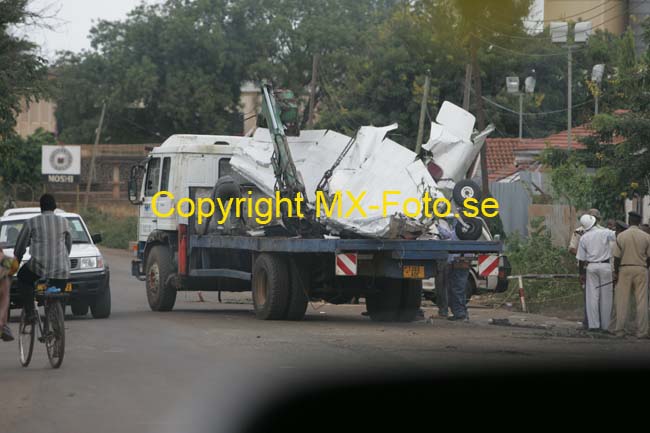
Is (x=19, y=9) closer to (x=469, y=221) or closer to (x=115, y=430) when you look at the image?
(x=469, y=221)

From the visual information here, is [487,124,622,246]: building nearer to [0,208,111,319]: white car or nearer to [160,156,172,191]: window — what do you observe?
[160,156,172,191]: window

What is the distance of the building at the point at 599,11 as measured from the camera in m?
60.5

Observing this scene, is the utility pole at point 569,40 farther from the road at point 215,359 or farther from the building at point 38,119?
the building at point 38,119

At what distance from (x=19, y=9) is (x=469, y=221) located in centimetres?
1237

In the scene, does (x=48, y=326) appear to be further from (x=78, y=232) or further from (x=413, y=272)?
(x=78, y=232)

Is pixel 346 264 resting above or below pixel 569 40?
below

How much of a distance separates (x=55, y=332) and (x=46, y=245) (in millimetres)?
976

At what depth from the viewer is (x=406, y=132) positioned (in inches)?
1919

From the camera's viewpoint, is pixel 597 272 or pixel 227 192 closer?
pixel 597 272

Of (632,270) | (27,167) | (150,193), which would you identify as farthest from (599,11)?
(632,270)

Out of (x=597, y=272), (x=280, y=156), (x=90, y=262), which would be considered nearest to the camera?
(x=597, y=272)

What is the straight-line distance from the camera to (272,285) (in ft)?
58.7

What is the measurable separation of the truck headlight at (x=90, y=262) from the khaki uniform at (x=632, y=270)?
26.9 ft

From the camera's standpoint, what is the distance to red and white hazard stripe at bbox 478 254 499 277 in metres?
17.6
